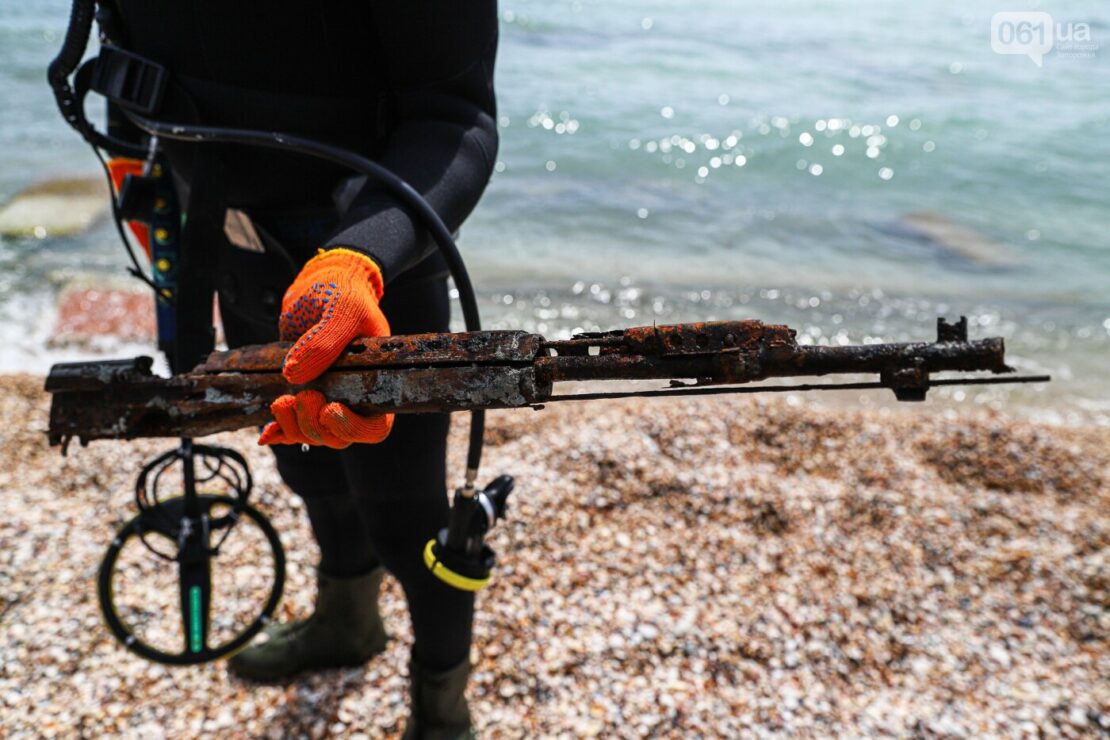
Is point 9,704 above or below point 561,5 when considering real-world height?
below

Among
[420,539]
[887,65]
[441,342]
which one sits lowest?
[420,539]

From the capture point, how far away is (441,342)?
1.56m

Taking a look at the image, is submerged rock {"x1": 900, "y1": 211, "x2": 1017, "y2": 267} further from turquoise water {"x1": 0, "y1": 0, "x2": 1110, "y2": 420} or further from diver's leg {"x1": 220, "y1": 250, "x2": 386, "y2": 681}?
diver's leg {"x1": 220, "y1": 250, "x2": 386, "y2": 681}

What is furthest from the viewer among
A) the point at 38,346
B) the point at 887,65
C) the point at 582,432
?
the point at 887,65

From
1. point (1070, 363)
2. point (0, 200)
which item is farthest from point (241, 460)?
point (0, 200)

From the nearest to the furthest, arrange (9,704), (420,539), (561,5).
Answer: (420,539), (9,704), (561,5)

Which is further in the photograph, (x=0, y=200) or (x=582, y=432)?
(x=0, y=200)

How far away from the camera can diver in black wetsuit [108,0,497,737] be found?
1948 millimetres

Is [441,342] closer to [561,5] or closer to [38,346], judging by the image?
[38,346]

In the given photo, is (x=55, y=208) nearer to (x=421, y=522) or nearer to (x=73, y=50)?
(x=73, y=50)

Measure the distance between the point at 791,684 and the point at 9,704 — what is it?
285cm

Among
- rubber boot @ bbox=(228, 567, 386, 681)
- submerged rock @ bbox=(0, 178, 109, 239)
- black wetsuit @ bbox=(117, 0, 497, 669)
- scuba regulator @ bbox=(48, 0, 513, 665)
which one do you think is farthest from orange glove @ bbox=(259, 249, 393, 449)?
submerged rock @ bbox=(0, 178, 109, 239)

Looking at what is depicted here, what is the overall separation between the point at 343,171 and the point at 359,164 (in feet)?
1.00

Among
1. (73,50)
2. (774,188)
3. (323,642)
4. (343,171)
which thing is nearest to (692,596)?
(323,642)
